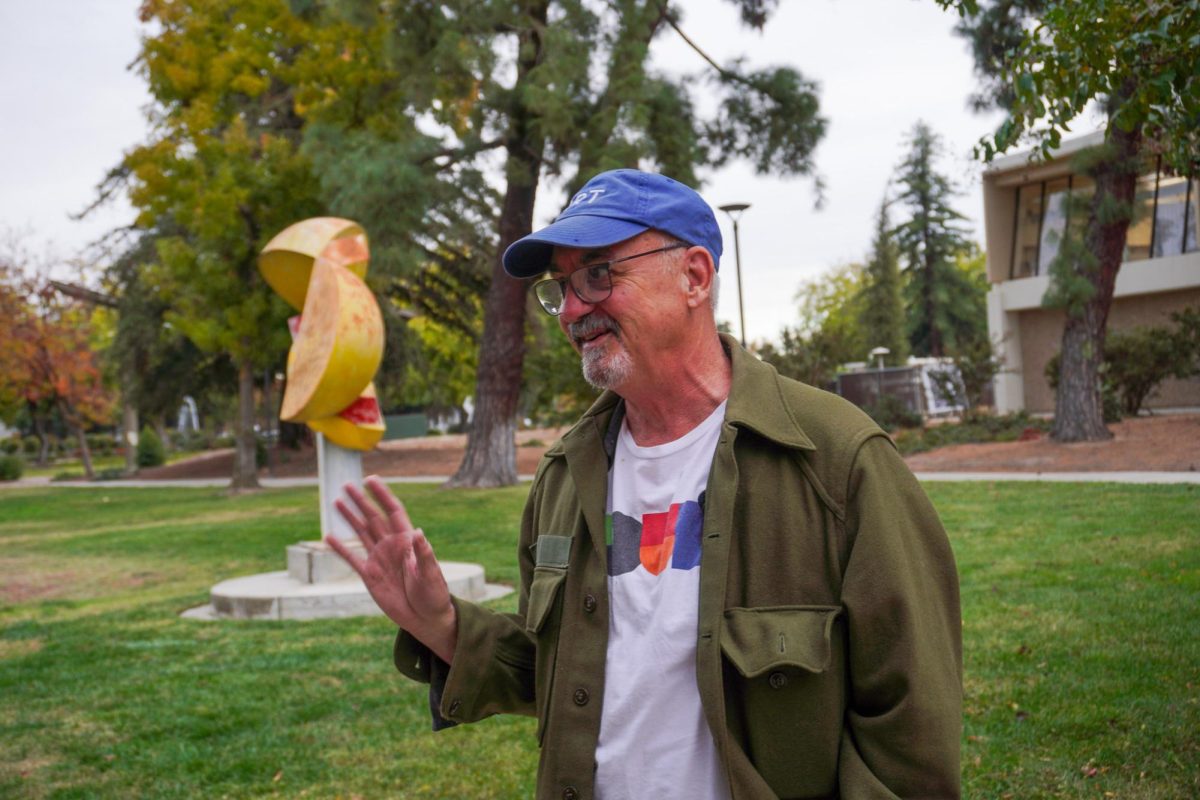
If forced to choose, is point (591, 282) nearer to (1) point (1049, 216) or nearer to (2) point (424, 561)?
(2) point (424, 561)

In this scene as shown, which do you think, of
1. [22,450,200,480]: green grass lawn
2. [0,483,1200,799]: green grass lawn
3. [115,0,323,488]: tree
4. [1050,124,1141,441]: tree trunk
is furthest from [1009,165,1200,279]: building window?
[22,450,200,480]: green grass lawn

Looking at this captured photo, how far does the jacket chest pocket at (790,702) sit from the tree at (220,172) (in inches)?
826

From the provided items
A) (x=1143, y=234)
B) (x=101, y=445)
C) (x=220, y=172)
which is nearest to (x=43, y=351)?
(x=220, y=172)

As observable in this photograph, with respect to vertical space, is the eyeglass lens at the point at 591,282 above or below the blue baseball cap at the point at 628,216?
below

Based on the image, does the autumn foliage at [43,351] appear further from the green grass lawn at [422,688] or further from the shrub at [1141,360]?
the shrub at [1141,360]

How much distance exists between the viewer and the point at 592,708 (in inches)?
88.7

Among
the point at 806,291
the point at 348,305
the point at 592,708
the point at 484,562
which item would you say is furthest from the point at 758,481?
the point at 806,291

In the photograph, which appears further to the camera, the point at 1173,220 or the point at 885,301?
the point at 885,301

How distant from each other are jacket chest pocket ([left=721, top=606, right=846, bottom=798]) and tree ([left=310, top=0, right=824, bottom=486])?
14.3 metres

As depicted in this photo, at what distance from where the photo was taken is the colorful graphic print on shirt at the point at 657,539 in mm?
2215

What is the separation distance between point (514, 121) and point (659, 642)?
54.8 ft

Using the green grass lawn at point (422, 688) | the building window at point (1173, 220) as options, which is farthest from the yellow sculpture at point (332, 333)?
the building window at point (1173, 220)

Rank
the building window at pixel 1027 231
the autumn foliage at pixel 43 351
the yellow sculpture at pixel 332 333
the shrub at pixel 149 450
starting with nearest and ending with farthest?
the yellow sculpture at pixel 332 333 → the building window at pixel 1027 231 → the autumn foliage at pixel 43 351 → the shrub at pixel 149 450

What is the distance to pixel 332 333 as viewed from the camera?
9.73 meters
